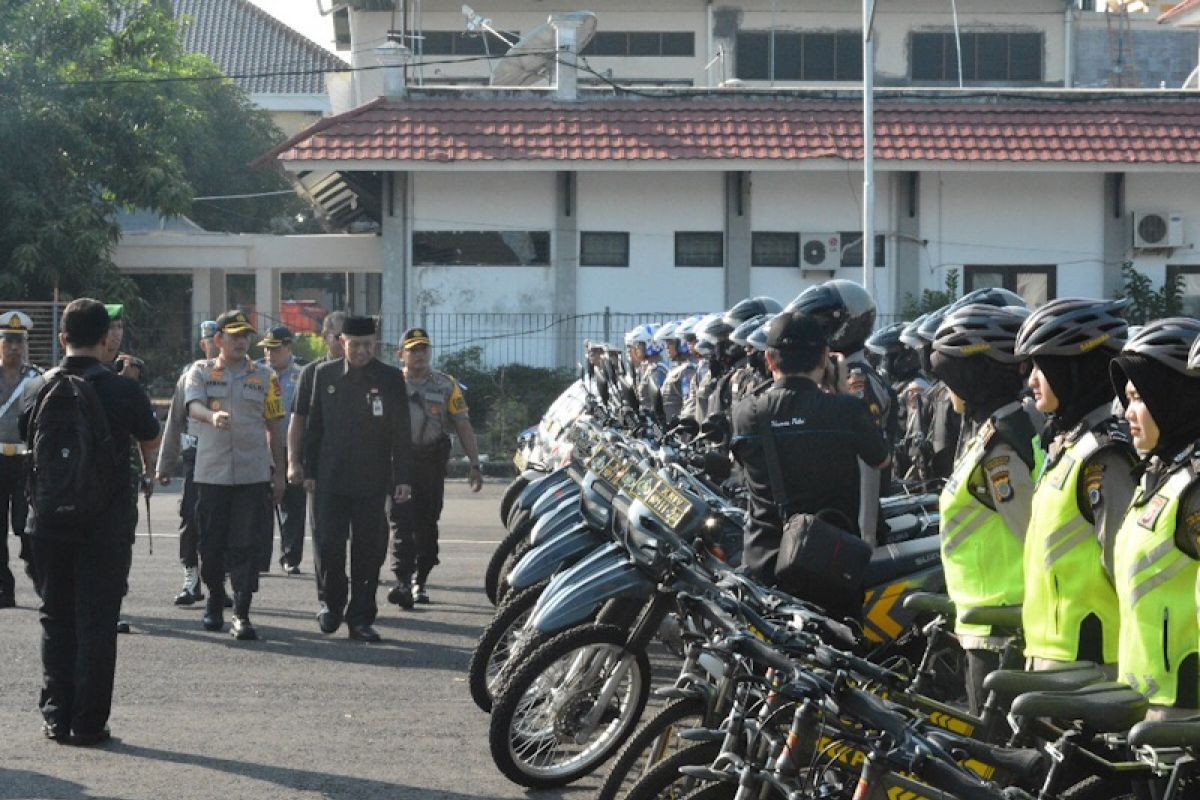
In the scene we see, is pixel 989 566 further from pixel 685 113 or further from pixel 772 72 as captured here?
pixel 772 72

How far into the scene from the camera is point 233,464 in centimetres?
1125

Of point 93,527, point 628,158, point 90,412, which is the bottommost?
point 93,527

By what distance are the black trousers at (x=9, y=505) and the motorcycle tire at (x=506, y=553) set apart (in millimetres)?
3300

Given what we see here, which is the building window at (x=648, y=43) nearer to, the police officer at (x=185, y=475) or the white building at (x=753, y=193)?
the white building at (x=753, y=193)

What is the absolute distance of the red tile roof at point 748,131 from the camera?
2781 cm

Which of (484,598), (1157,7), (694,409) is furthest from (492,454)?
(1157,7)

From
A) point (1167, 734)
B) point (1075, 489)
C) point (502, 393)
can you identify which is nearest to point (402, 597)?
point (1075, 489)

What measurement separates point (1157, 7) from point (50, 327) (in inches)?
1228

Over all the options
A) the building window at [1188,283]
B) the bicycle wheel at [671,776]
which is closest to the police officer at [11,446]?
the bicycle wheel at [671,776]

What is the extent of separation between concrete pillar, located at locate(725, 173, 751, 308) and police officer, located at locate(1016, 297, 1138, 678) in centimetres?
2368

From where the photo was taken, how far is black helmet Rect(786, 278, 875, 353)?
29.2 feet

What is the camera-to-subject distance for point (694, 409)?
14.8m

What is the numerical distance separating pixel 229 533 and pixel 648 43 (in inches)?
1152

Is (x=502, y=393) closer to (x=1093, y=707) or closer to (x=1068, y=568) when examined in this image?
(x=1068, y=568)
